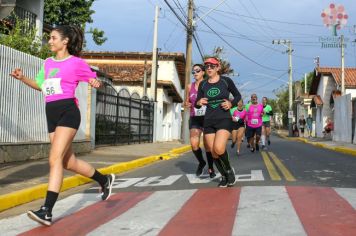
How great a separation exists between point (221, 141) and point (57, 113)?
2773 mm

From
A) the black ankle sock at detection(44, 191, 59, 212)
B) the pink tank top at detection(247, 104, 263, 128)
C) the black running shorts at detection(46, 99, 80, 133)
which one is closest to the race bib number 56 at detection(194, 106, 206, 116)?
the black running shorts at detection(46, 99, 80, 133)

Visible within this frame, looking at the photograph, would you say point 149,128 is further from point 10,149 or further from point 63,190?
point 63,190

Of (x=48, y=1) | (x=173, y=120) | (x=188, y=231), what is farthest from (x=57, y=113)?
(x=173, y=120)

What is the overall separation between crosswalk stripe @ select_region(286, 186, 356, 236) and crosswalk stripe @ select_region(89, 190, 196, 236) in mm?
1411

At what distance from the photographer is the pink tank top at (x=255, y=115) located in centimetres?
1556

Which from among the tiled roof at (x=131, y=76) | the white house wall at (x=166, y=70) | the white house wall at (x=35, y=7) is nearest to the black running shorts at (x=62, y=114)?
the white house wall at (x=35, y=7)

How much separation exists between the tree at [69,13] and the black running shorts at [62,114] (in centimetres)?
2385

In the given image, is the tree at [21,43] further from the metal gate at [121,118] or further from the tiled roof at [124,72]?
the tiled roof at [124,72]

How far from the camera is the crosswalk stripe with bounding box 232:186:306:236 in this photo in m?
4.68

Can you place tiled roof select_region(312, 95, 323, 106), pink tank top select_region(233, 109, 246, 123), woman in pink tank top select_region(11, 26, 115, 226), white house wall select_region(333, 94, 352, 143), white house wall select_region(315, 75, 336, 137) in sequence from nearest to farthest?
woman in pink tank top select_region(11, 26, 115, 226), pink tank top select_region(233, 109, 246, 123), white house wall select_region(333, 94, 352, 143), white house wall select_region(315, 75, 336, 137), tiled roof select_region(312, 95, 323, 106)

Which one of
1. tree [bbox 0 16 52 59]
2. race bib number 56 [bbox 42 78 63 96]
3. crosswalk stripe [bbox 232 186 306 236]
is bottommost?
crosswalk stripe [bbox 232 186 306 236]

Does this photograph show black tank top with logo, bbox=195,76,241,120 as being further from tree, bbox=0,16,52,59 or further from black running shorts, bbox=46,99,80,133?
tree, bbox=0,16,52,59

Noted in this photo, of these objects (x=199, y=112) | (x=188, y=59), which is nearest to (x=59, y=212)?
(x=199, y=112)

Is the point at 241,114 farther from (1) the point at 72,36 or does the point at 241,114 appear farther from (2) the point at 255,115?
(1) the point at 72,36
